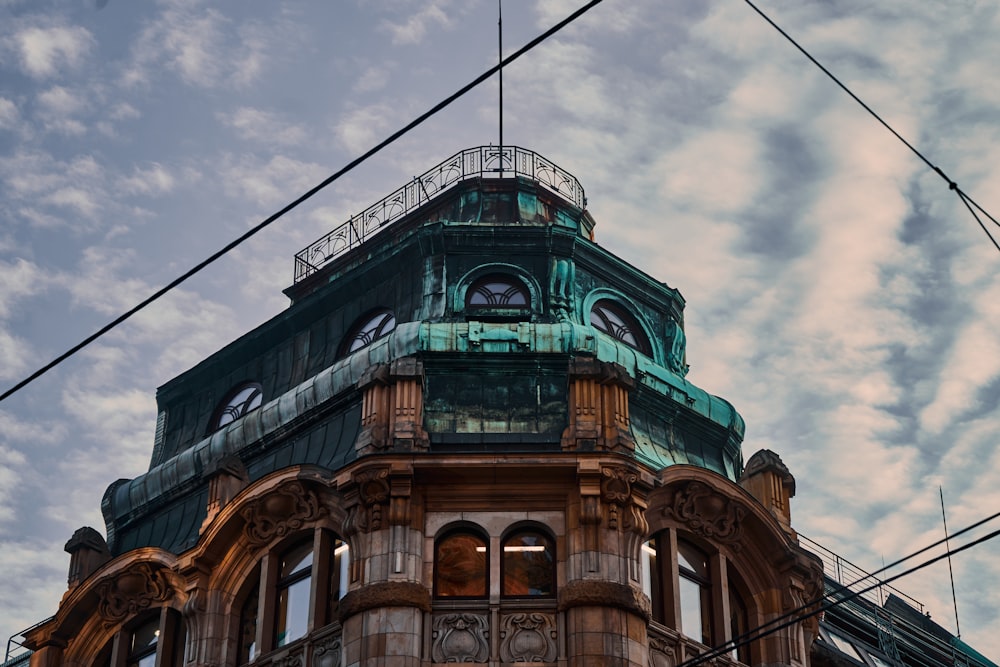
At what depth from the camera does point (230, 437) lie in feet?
155

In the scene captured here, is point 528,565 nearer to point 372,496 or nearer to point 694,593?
point 372,496

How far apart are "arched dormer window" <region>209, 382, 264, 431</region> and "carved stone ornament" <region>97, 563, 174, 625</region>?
17.4 feet

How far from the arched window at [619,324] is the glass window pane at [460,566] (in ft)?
27.5

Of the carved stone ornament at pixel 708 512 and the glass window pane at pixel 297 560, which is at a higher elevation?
the carved stone ornament at pixel 708 512

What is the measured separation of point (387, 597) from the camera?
128 feet

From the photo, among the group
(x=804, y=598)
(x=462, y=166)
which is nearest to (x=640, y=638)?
(x=804, y=598)

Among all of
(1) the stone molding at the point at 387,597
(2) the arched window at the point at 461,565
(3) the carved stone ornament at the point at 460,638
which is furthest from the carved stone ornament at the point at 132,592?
(3) the carved stone ornament at the point at 460,638

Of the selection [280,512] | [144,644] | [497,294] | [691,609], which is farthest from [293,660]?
[497,294]

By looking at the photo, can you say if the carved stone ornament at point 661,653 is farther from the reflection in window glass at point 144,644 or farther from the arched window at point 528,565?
the reflection in window glass at point 144,644

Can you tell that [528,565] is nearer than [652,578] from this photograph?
Yes

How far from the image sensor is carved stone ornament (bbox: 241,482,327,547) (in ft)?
139

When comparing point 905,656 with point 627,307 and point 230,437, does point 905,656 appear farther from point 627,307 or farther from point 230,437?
point 230,437

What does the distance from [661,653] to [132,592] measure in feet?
42.4

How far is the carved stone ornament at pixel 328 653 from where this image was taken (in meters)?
39.9
